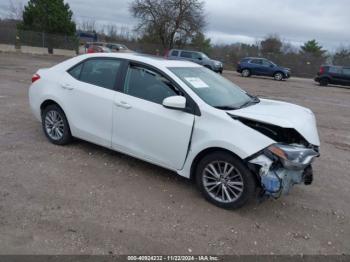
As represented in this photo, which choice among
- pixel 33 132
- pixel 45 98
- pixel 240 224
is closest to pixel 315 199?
pixel 240 224

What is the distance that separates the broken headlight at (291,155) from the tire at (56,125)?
10.9 feet

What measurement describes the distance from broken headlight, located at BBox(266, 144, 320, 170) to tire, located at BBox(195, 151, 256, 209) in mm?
368

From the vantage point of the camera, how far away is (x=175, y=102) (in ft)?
14.4

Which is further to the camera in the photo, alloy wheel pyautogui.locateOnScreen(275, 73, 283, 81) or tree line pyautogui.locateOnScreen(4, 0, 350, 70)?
tree line pyautogui.locateOnScreen(4, 0, 350, 70)

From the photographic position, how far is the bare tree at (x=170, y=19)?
46.0 meters

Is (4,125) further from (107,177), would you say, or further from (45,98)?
(107,177)

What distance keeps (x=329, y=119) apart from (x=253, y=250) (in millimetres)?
8701

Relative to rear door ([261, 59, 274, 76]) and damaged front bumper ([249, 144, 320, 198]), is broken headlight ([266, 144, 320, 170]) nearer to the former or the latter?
damaged front bumper ([249, 144, 320, 198])

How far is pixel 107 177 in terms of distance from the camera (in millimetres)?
4910

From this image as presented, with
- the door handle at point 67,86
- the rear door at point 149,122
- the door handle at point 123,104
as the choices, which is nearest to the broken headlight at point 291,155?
the rear door at point 149,122

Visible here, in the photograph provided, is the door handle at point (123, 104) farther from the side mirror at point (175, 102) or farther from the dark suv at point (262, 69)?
the dark suv at point (262, 69)

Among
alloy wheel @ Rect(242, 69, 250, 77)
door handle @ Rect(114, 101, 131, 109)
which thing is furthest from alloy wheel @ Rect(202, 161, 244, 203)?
alloy wheel @ Rect(242, 69, 250, 77)

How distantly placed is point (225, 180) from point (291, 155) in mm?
802

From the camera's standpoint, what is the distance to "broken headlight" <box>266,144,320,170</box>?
3.94m
